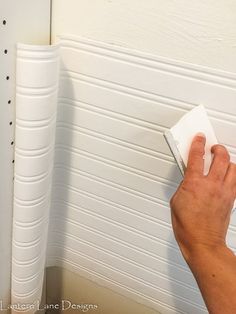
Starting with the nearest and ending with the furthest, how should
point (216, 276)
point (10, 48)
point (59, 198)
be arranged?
point (216, 276), point (10, 48), point (59, 198)

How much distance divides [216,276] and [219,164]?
183 mm

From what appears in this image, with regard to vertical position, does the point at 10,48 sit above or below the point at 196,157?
above

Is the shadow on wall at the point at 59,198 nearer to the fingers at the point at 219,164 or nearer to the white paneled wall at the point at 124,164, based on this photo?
the white paneled wall at the point at 124,164

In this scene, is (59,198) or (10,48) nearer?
(10,48)

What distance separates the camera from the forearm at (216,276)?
549 millimetres

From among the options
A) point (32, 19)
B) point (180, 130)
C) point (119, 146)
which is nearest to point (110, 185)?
point (119, 146)

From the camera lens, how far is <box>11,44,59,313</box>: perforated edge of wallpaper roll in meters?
0.69

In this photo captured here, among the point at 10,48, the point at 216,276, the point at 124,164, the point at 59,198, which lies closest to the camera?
the point at 216,276

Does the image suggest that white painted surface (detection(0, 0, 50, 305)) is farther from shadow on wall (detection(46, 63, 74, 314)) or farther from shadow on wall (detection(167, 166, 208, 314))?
shadow on wall (detection(167, 166, 208, 314))

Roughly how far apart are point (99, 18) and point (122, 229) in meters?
0.50

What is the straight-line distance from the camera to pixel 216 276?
566 mm

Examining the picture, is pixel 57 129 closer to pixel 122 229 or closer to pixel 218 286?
pixel 122 229

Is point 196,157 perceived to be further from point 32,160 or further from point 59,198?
point 59,198

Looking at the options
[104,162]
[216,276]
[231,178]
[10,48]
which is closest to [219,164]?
[231,178]
